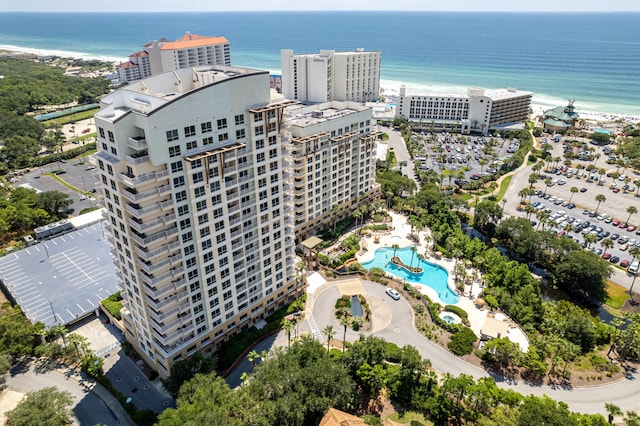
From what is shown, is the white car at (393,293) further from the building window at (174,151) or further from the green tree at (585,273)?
the building window at (174,151)

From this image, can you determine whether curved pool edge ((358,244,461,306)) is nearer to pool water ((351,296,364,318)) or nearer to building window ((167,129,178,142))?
pool water ((351,296,364,318))

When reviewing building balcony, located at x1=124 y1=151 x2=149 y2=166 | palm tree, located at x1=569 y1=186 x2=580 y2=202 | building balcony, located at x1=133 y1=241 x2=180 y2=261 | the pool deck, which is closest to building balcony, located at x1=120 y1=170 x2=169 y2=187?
building balcony, located at x1=124 y1=151 x2=149 y2=166

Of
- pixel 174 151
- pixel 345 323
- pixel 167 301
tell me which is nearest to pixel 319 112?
pixel 345 323

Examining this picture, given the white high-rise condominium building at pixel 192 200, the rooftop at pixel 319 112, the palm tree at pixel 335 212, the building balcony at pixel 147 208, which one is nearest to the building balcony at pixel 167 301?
the white high-rise condominium building at pixel 192 200

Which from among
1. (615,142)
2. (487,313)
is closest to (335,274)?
(487,313)

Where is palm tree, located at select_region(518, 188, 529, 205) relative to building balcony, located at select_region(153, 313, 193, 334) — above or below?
below
